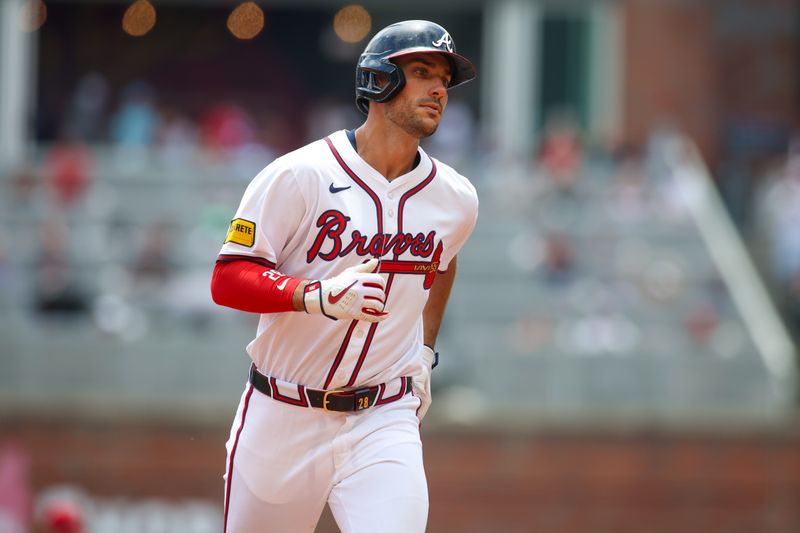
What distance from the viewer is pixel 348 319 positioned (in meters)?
4.15

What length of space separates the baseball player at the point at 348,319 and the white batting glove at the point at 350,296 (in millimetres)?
131

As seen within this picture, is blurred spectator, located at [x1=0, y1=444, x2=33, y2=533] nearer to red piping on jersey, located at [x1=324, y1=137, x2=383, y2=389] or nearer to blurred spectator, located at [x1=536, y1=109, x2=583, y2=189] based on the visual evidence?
blurred spectator, located at [x1=536, y1=109, x2=583, y2=189]

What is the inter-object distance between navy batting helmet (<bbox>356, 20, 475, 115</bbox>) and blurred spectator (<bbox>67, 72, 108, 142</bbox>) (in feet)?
43.9

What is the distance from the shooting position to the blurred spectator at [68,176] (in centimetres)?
1432

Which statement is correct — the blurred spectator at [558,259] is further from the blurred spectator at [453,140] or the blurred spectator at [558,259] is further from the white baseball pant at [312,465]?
the white baseball pant at [312,465]

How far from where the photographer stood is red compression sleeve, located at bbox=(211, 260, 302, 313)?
13.4 ft

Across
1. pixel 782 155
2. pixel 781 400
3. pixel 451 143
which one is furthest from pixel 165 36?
pixel 781 400

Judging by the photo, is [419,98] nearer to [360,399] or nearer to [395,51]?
[395,51]

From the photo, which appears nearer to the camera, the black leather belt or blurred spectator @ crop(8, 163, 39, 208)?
the black leather belt

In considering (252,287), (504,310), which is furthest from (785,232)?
(252,287)

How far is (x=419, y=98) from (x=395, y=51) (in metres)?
0.17

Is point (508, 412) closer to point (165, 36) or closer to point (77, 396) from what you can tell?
point (77, 396)

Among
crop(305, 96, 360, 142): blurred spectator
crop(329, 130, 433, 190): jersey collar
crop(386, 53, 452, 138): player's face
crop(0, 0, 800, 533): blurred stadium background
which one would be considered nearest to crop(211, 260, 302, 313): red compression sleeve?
crop(329, 130, 433, 190): jersey collar

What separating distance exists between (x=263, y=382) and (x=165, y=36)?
18.3 m
